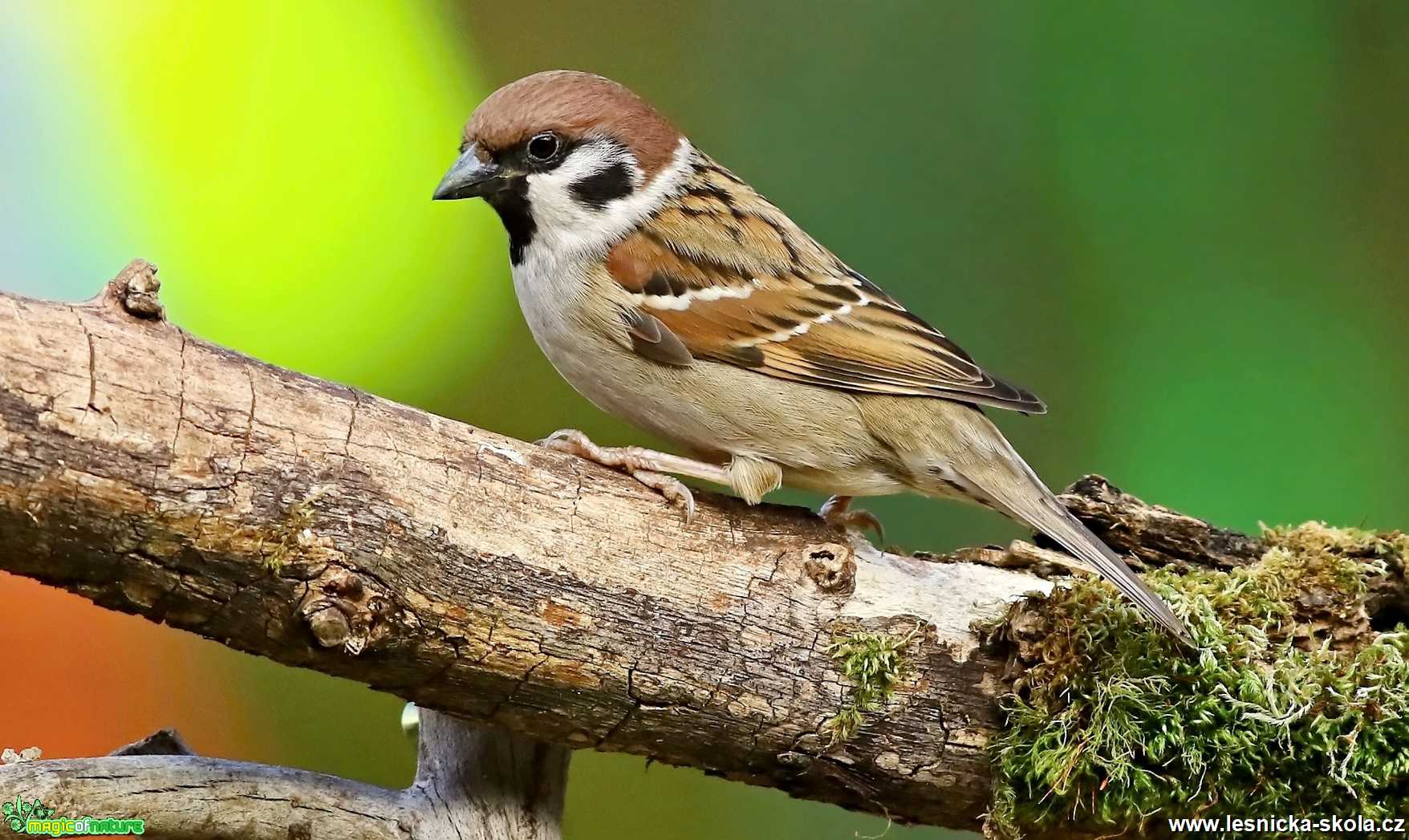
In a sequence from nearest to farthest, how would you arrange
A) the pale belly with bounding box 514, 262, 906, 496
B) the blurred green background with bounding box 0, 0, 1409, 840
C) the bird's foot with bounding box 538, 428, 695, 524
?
the bird's foot with bounding box 538, 428, 695, 524 → the pale belly with bounding box 514, 262, 906, 496 → the blurred green background with bounding box 0, 0, 1409, 840

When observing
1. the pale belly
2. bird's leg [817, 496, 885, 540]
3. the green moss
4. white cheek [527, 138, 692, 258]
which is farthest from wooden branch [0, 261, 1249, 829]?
white cheek [527, 138, 692, 258]

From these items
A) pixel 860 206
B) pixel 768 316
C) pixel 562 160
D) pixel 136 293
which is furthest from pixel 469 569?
pixel 860 206

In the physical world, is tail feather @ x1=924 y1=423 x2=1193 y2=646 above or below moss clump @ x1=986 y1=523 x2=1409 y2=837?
above

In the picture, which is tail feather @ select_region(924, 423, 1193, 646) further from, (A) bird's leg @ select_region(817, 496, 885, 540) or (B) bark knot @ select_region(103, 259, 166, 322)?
(B) bark knot @ select_region(103, 259, 166, 322)

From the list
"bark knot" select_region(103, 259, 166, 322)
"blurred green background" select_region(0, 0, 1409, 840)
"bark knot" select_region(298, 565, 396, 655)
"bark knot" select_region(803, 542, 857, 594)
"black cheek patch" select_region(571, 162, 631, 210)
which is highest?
"blurred green background" select_region(0, 0, 1409, 840)

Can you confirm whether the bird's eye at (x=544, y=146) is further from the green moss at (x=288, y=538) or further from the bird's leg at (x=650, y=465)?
the green moss at (x=288, y=538)

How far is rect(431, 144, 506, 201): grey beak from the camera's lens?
7.40 feet

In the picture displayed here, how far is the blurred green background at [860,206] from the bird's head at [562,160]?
113 centimetres

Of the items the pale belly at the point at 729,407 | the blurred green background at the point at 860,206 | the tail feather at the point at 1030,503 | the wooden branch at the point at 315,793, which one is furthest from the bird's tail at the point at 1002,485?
the blurred green background at the point at 860,206

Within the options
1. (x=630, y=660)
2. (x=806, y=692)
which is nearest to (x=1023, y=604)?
(x=806, y=692)

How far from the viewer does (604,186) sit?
2.38m

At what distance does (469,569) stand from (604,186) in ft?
3.14

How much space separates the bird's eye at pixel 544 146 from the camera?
2295mm

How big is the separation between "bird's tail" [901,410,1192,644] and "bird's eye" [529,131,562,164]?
942mm
